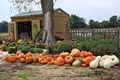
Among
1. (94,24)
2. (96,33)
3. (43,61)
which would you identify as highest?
(94,24)

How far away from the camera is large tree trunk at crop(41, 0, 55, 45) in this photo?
1756 centimetres

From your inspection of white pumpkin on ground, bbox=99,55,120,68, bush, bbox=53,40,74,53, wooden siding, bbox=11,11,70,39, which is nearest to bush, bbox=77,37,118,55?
bush, bbox=53,40,74,53

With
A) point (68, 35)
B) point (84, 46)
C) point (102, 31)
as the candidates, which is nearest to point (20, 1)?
point (68, 35)

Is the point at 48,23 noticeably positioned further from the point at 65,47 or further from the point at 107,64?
the point at 107,64

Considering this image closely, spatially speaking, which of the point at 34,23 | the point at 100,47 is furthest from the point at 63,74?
the point at 34,23

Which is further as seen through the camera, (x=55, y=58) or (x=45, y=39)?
(x=45, y=39)

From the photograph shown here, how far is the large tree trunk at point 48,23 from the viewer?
17559 mm

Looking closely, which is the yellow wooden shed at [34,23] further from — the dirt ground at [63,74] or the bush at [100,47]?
the dirt ground at [63,74]

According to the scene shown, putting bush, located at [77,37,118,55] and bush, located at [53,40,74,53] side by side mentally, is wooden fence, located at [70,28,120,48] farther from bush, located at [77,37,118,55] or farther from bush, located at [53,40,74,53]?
bush, located at [77,37,118,55]

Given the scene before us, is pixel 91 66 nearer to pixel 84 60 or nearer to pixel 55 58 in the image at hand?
pixel 84 60

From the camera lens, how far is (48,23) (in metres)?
18.8

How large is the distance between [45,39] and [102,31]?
156 inches

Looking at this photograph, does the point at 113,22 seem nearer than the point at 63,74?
No

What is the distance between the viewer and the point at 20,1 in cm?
2375
